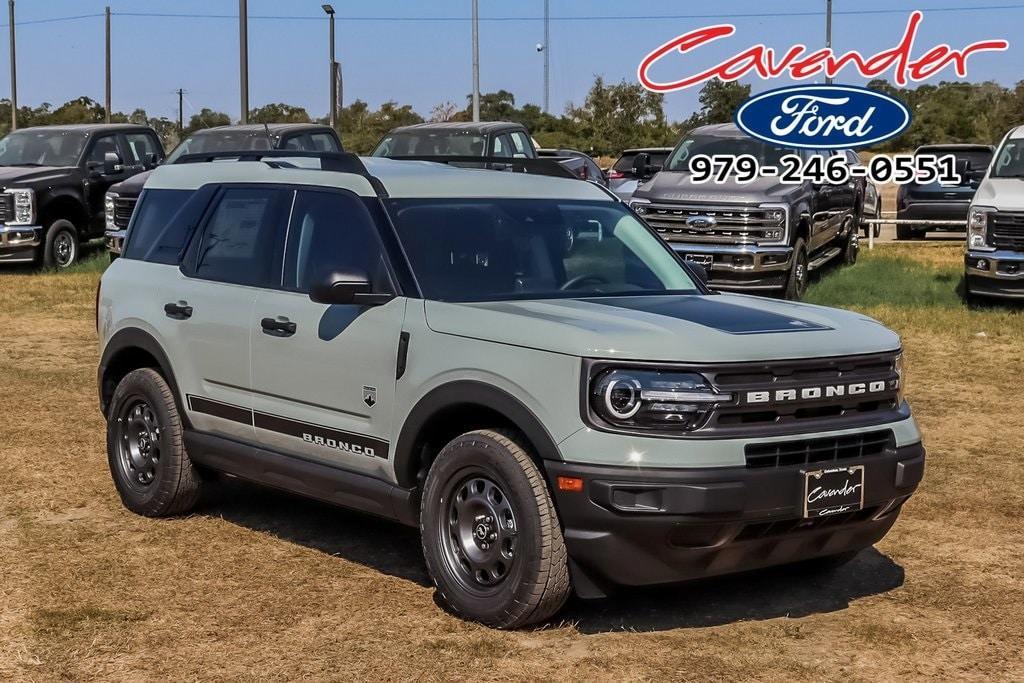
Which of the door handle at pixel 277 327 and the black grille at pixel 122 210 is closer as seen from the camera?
the door handle at pixel 277 327

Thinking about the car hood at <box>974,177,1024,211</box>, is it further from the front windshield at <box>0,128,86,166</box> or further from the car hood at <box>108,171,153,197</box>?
the front windshield at <box>0,128,86,166</box>

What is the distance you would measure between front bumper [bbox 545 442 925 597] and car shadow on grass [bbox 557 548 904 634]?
1.27 ft

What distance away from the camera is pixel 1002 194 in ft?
53.4

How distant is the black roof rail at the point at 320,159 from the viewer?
642 cm

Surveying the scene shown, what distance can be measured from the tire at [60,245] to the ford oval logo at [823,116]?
9.89 meters

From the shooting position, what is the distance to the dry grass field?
17.1ft

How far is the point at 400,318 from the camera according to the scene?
234 inches

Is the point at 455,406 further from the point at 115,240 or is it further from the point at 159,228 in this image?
the point at 115,240

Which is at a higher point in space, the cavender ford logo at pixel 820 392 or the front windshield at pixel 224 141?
the front windshield at pixel 224 141

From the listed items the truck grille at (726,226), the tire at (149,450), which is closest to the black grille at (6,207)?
the truck grille at (726,226)

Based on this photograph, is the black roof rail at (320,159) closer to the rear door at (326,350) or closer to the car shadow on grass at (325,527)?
the rear door at (326,350)

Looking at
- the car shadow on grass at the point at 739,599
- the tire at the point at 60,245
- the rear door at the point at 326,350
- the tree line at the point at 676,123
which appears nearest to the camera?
the car shadow on grass at the point at 739,599

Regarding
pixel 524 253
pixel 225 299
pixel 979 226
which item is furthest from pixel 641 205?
pixel 524 253

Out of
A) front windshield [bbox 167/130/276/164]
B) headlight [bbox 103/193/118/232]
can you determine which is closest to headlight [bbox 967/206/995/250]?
front windshield [bbox 167/130/276/164]
